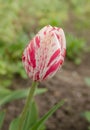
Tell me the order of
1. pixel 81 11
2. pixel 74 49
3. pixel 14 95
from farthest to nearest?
pixel 81 11 → pixel 74 49 → pixel 14 95

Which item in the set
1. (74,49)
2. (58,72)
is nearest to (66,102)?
(58,72)

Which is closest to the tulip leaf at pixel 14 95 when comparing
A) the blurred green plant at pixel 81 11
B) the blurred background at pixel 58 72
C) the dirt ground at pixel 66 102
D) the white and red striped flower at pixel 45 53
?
the blurred background at pixel 58 72

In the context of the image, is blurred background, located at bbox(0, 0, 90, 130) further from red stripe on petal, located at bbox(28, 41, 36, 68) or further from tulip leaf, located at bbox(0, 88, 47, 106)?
red stripe on petal, located at bbox(28, 41, 36, 68)

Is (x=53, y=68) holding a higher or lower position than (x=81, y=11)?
higher

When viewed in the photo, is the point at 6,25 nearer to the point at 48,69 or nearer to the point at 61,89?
the point at 61,89

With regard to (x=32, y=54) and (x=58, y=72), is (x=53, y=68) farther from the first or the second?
(x=58, y=72)

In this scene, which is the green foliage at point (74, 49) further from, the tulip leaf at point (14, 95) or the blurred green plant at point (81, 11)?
the tulip leaf at point (14, 95)

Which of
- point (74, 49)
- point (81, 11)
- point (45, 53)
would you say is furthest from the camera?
point (81, 11)
